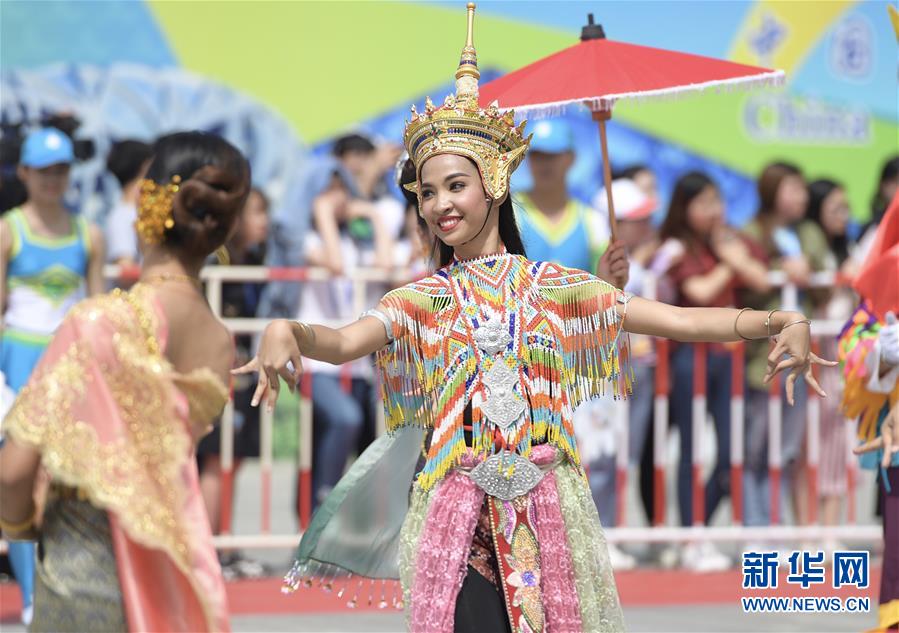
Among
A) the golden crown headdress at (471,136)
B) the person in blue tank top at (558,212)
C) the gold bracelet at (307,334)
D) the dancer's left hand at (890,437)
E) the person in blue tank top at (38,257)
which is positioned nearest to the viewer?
the gold bracelet at (307,334)

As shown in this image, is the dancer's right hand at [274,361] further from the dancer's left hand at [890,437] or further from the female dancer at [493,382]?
the dancer's left hand at [890,437]

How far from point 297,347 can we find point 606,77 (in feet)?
6.36

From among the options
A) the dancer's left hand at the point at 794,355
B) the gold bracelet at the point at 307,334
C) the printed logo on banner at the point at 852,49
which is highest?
the printed logo on banner at the point at 852,49

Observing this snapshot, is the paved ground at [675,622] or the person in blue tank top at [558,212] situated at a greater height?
the person in blue tank top at [558,212]

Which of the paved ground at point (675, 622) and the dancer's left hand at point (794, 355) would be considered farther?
the paved ground at point (675, 622)

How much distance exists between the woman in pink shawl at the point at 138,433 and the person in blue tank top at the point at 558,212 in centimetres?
422

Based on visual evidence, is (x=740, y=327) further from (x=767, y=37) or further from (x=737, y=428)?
(x=767, y=37)

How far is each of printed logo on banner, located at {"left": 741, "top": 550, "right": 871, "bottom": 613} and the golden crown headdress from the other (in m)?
3.27

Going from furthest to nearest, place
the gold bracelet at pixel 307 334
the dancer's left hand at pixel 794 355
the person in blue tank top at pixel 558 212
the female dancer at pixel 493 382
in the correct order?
the person in blue tank top at pixel 558 212
the female dancer at pixel 493 382
the dancer's left hand at pixel 794 355
the gold bracelet at pixel 307 334

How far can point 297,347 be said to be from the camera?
3.83 metres

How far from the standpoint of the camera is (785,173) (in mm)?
9453

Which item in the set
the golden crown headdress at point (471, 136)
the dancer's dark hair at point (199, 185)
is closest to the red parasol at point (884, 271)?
the golden crown headdress at point (471, 136)

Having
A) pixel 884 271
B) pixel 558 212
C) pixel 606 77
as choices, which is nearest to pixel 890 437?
pixel 884 271

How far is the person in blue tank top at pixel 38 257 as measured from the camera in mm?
7051
